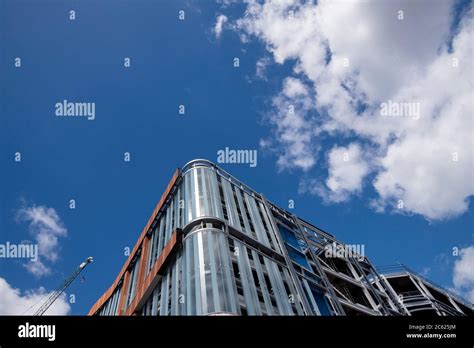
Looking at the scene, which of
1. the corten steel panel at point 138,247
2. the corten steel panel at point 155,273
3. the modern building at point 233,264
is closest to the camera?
the modern building at point 233,264

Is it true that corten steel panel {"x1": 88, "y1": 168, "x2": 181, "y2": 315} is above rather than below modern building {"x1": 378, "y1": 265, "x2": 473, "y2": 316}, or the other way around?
above

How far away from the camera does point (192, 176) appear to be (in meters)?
37.0

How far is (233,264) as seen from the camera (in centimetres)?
2627

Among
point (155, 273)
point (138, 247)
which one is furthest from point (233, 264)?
point (138, 247)

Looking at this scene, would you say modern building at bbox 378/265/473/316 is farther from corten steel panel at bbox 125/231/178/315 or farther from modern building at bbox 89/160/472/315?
corten steel panel at bbox 125/231/178/315

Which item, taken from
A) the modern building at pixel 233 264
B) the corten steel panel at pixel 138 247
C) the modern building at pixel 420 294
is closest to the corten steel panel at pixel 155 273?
the modern building at pixel 233 264

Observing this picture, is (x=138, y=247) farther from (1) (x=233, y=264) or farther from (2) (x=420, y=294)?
(2) (x=420, y=294)

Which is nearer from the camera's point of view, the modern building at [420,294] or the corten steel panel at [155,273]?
the corten steel panel at [155,273]

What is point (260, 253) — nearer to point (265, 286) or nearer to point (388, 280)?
point (265, 286)

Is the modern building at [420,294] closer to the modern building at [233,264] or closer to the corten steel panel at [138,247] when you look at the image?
the modern building at [233,264]

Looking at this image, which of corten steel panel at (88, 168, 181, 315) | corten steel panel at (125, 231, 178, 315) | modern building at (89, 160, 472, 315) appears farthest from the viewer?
corten steel panel at (88, 168, 181, 315)

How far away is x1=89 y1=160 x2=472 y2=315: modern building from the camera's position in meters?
23.7

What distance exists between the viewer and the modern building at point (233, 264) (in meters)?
23.7

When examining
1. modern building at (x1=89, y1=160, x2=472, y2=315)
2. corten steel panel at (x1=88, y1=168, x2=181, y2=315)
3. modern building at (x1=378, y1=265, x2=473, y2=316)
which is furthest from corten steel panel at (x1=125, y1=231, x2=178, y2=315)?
modern building at (x1=378, y1=265, x2=473, y2=316)
